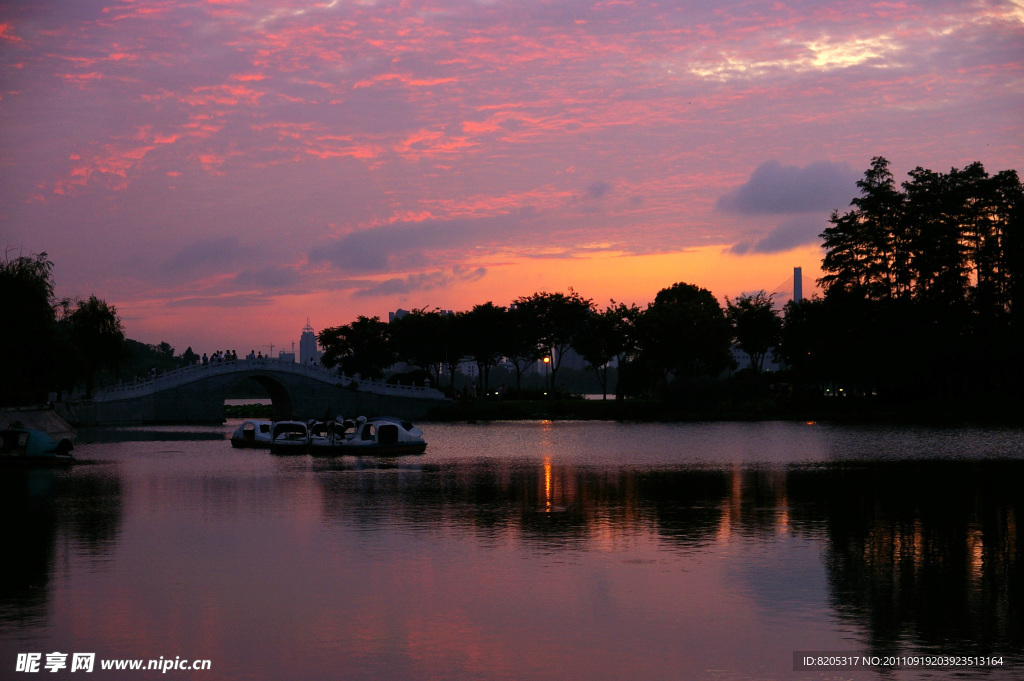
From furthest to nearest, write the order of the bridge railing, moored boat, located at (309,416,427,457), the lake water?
the bridge railing < moored boat, located at (309,416,427,457) < the lake water

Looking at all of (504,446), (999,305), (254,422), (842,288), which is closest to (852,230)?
(842,288)

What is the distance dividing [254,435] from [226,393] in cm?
4722

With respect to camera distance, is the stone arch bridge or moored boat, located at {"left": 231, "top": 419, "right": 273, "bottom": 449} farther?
the stone arch bridge

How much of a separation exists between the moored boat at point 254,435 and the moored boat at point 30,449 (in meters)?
17.7

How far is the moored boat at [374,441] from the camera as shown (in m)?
55.5

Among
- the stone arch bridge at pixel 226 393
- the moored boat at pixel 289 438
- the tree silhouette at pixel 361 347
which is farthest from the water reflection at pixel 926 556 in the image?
the tree silhouette at pixel 361 347

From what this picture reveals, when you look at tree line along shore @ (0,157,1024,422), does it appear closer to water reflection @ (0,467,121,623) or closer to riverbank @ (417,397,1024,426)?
riverbank @ (417,397,1024,426)

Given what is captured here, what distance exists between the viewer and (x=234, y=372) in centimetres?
10819

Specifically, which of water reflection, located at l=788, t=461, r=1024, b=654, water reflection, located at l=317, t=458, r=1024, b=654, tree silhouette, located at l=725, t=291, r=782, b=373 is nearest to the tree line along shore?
tree silhouette, located at l=725, t=291, r=782, b=373

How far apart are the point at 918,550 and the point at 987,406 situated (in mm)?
73909

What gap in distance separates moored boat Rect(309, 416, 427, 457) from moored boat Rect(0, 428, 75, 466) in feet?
44.7

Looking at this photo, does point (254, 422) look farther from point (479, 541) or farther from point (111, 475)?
point (479, 541)

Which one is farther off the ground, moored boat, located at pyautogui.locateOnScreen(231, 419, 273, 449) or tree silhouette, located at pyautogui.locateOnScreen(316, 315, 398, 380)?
tree silhouette, located at pyautogui.locateOnScreen(316, 315, 398, 380)

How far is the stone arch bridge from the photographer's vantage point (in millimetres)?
98500
